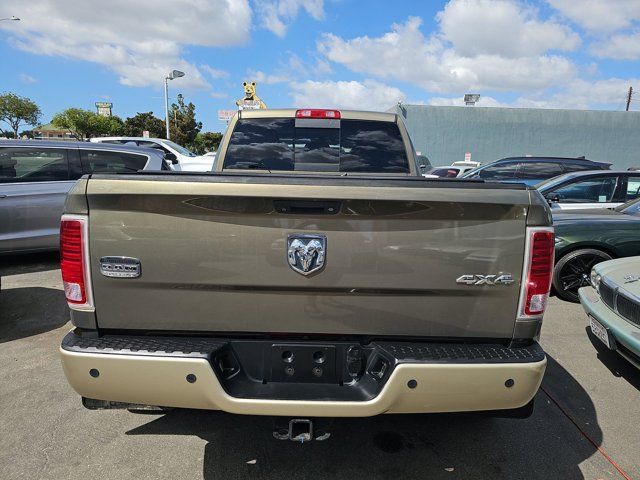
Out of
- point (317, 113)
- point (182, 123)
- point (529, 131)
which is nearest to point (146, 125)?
point (182, 123)

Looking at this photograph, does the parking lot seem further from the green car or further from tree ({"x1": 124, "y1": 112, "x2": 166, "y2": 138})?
tree ({"x1": 124, "y1": 112, "x2": 166, "y2": 138})

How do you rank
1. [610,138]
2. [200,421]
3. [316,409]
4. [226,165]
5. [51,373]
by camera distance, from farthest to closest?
[610,138]
[226,165]
[51,373]
[200,421]
[316,409]

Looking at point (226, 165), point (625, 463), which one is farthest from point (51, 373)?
point (625, 463)

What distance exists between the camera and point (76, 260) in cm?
201

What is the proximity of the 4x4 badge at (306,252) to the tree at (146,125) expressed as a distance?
5162cm

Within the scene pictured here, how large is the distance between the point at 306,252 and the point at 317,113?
2.25 metres

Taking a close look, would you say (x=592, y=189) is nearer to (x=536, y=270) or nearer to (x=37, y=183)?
(x=536, y=270)

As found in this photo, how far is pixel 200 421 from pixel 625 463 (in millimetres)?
2700

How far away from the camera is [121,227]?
1971mm

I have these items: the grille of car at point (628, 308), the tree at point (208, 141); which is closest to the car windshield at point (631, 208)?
the grille of car at point (628, 308)

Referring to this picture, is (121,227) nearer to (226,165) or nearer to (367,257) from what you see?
(367,257)

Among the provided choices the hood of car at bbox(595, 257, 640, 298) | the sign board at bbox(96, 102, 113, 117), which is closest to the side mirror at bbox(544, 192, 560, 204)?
the hood of car at bbox(595, 257, 640, 298)

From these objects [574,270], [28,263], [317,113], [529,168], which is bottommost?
[28,263]

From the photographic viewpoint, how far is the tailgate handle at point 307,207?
6.54 feet
